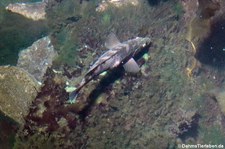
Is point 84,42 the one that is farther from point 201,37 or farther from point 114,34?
point 201,37

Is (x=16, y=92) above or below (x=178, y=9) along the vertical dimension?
above

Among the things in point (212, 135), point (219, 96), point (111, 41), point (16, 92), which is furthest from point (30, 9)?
point (212, 135)

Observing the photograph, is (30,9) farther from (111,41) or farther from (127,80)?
(127,80)

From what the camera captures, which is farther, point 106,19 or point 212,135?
point 212,135

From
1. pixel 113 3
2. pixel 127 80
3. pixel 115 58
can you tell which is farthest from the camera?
pixel 113 3

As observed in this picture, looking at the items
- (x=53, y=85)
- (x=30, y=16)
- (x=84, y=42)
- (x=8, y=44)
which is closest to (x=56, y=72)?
(x=53, y=85)
